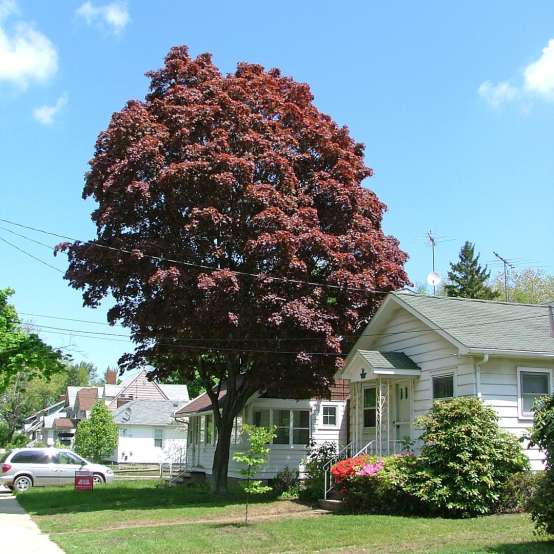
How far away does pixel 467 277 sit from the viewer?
213ft

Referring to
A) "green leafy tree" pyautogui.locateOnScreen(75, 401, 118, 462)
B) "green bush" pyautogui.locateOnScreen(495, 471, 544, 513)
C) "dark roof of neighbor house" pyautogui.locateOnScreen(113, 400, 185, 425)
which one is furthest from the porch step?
"dark roof of neighbor house" pyautogui.locateOnScreen(113, 400, 185, 425)

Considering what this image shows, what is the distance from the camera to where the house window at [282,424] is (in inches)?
1082

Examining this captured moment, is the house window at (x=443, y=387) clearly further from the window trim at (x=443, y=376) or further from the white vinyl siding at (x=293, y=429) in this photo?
the white vinyl siding at (x=293, y=429)

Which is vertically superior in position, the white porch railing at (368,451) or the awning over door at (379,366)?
the awning over door at (379,366)

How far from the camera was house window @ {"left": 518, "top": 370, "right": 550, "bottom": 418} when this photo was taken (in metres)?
17.1

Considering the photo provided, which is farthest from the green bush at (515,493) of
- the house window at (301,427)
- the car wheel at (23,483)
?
the car wheel at (23,483)

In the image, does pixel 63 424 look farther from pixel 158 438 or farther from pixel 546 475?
pixel 546 475

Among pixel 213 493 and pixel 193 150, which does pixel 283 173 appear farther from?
pixel 213 493

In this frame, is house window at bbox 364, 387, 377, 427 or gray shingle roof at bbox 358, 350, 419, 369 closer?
gray shingle roof at bbox 358, 350, 419, 369

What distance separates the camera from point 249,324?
19.5 metres

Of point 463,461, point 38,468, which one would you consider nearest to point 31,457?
point 38,468

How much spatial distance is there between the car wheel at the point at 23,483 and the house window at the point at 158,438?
80.8 feet

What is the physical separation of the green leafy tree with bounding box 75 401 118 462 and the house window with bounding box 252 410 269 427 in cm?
2451

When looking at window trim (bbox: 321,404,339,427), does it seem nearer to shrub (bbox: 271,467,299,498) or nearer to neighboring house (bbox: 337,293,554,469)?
shrub (bbox: 271,467,299,498)
